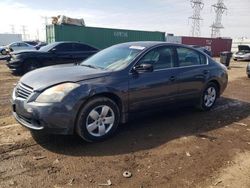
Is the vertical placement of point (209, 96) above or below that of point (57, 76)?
below

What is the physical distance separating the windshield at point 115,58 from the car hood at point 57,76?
0.98ft

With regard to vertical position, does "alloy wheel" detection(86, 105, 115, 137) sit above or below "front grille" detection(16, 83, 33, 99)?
below

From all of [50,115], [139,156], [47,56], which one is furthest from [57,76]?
[47,56]

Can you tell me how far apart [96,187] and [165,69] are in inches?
117

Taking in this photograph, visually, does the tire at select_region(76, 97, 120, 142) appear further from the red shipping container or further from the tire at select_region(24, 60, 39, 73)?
the red shipping container

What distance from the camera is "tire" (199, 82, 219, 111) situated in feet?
22.9

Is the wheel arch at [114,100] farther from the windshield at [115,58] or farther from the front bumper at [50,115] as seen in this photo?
the windshield at [115,58]

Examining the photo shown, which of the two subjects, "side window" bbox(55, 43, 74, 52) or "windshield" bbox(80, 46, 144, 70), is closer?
"windshield" bbox(80, 46, 144, 70)

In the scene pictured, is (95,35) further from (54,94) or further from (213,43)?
(213,43)

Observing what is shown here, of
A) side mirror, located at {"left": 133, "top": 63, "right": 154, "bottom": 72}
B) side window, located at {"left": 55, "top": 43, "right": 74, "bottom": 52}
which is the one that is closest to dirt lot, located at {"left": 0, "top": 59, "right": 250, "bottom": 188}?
side mirror, located at {"left": 133, "top": 63, "right": 154, "bottom": 72}

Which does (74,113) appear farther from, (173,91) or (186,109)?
(186,109)

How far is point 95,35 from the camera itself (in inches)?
944

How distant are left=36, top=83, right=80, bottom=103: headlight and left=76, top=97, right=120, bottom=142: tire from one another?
0.37 meters

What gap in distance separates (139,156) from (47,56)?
975 cm
